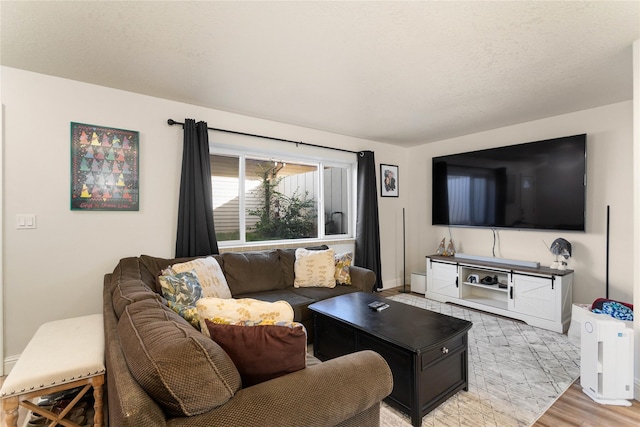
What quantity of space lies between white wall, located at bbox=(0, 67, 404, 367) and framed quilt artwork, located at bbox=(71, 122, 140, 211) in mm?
58

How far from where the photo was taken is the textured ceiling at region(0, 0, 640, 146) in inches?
69.1

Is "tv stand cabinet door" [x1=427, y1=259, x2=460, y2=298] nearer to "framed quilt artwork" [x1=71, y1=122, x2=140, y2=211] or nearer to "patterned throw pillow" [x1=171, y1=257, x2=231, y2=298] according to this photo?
"patterned throw pillow" [x1=171, y1=257, x2=231, y2=298]

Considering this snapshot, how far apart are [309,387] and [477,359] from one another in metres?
2.21

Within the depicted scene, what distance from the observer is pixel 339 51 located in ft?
7.14

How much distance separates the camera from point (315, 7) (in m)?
1.70

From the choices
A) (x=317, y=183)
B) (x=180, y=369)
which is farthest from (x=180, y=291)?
(x=317, y=183)

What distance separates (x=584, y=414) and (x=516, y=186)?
2677mm

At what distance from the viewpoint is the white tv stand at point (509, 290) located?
10.8 feet

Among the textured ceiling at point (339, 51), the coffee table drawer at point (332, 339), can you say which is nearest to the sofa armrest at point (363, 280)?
the coffee table drawer at point (332, 339)

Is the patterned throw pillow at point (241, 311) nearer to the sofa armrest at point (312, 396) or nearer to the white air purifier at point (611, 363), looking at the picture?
the sofa armrest at point (312, 396)

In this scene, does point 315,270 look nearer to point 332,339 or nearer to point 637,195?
point 332,339

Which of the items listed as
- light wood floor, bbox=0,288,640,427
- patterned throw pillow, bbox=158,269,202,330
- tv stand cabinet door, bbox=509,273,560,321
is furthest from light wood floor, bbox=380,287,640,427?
patterned throw pillow, bbox=158,269,202,330

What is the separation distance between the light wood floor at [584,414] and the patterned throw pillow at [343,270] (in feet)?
6.49

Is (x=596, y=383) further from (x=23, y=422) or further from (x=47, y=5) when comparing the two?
(x=47, y=5)
